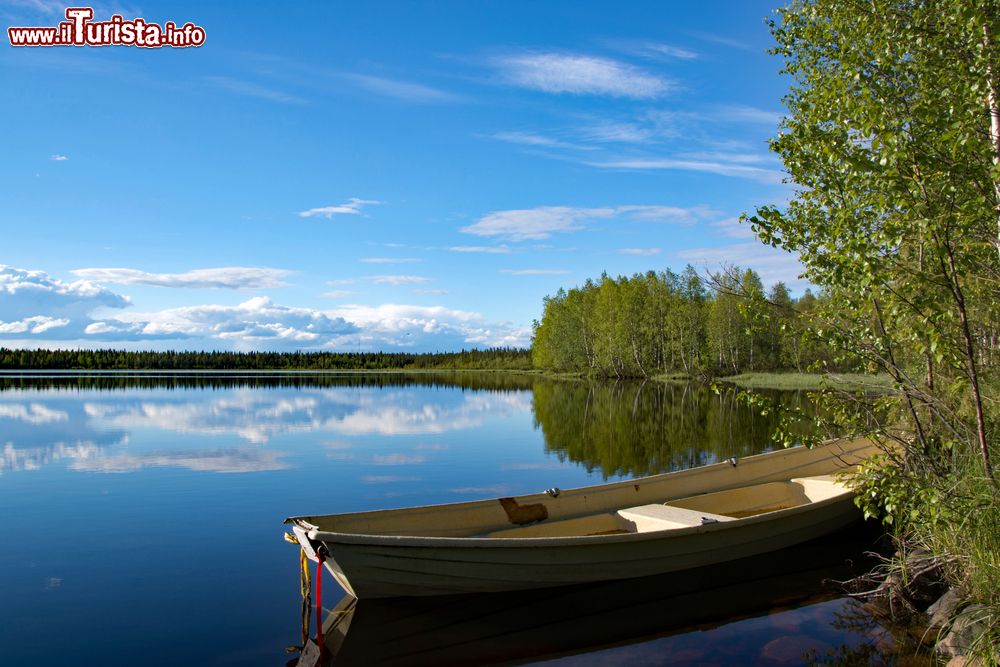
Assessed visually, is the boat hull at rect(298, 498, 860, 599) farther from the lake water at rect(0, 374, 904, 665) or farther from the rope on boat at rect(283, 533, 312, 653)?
the lake water at rect(0, 374, 904, 665)

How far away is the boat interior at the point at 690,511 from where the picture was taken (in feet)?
36.4

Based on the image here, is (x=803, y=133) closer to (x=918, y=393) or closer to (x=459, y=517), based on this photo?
(x=918, y=393)

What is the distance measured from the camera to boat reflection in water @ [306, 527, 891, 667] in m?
8.18

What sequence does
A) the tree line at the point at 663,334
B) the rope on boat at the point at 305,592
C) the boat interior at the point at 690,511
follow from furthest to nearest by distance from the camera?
the tree line at the point at 663,334
the boat interior at the point at 690,511
the rope on boat at the point at 305,592

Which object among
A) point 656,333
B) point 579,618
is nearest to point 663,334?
point 656,333

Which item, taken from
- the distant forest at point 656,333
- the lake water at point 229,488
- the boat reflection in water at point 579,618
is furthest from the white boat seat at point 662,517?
the distant forest at point 656,333

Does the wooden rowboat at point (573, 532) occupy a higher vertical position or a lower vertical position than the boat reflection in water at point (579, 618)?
higher

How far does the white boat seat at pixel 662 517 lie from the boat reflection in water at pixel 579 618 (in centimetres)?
79

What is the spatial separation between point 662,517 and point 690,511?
22.7 inches

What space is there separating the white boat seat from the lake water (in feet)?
5.17

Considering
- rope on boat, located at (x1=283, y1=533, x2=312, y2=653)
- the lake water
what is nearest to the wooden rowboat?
rope on boat, located at (x1=283, y1=533, x2=312, y2=653)

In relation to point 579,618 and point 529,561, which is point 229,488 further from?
point 579,618

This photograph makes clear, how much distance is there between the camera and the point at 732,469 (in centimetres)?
1405

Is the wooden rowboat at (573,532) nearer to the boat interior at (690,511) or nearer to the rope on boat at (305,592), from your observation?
the boat interior at (690,511)
